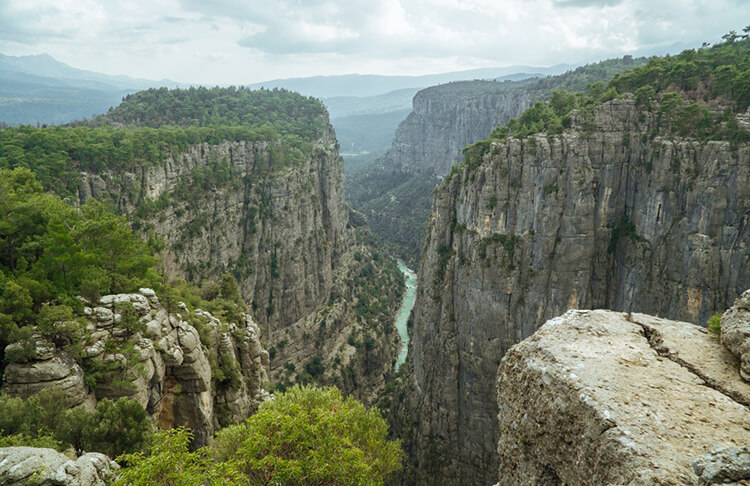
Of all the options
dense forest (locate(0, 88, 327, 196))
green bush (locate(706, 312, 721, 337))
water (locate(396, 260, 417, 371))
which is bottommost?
water (locate(396, 260, 417, 371))

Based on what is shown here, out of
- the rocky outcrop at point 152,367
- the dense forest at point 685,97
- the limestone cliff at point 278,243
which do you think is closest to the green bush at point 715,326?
the rocky outcrop at point 152,367

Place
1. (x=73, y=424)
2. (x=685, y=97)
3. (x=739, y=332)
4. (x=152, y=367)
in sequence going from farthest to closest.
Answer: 1. (x=685, y=97)
2. (x=152, y=367)
3. (x=73, y=424)
4. (x=739, y=332)

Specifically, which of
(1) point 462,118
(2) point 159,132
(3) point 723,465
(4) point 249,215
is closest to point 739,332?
(3) point 723,465

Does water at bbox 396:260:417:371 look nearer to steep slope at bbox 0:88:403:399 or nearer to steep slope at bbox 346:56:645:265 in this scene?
steep slope at bbox 0:88:403:399

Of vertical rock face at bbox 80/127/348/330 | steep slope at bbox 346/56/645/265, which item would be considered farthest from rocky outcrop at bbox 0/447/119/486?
steep slope at bbox 346/56/645/265

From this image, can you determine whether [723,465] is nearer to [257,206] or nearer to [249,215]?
[249,215]

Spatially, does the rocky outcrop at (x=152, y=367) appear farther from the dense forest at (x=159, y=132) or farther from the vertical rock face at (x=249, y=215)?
the vertical rock face at (x=249, y=215)
